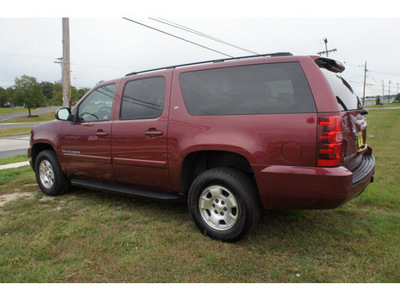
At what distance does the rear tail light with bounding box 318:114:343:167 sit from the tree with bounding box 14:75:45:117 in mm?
50106

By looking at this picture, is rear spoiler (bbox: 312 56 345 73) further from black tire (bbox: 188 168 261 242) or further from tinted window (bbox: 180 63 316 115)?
black tire (bbox: 188 168 261 242)

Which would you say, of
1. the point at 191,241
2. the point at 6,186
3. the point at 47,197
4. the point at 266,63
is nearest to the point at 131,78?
the point at 266,63

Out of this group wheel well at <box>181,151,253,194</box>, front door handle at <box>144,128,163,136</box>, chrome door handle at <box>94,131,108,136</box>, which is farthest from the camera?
chrome door handle at <box>94,131,108,136</box>

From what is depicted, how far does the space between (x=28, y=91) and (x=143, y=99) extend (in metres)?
48.4

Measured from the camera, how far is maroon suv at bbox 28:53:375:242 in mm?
2422

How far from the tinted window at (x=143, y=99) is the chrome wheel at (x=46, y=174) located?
1.88 m

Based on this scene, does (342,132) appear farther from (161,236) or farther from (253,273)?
(161,236)

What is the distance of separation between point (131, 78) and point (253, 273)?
2768 millimetres

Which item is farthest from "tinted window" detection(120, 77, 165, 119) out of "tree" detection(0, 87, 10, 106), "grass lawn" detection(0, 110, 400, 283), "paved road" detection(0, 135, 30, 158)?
"tree" detection(0, 87, 10, 106)

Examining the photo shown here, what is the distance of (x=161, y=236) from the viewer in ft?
10.1

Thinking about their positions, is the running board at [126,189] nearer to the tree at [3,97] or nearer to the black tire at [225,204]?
the black tire at [225,204]

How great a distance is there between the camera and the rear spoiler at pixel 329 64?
106 inches

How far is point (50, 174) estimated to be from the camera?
15.3ft

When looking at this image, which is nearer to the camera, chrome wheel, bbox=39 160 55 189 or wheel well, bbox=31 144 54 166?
chrome wheel, bbox=39 160 55 189
